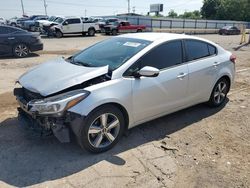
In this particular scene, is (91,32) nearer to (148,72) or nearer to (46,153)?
(148,72)

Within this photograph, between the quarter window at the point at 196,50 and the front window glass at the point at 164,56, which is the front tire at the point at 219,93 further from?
the front window glass at the point at 164,56

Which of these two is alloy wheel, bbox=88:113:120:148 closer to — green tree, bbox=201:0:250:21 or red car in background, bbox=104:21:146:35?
red car in background, bbox=104:21:146:35

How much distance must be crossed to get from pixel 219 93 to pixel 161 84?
1.98 m

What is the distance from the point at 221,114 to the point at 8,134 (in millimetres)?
3924

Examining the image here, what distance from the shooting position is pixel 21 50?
41.3 ft

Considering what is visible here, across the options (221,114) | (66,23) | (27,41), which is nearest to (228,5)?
(66,23)

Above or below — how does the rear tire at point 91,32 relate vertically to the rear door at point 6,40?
below

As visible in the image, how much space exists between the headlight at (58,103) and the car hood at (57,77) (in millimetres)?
121

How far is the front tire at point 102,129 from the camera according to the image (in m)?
3.79

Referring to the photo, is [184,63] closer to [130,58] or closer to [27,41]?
[130,58]

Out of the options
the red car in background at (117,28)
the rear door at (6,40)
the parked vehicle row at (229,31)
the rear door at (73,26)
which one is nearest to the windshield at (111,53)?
the rear door at (6,40)

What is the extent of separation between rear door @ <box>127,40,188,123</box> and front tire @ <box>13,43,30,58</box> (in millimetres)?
9355

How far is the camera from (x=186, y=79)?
194 inches

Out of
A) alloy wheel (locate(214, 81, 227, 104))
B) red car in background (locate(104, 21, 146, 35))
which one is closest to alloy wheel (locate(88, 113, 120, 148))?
alloy wheel (locate(214, 81, 227, 104))
